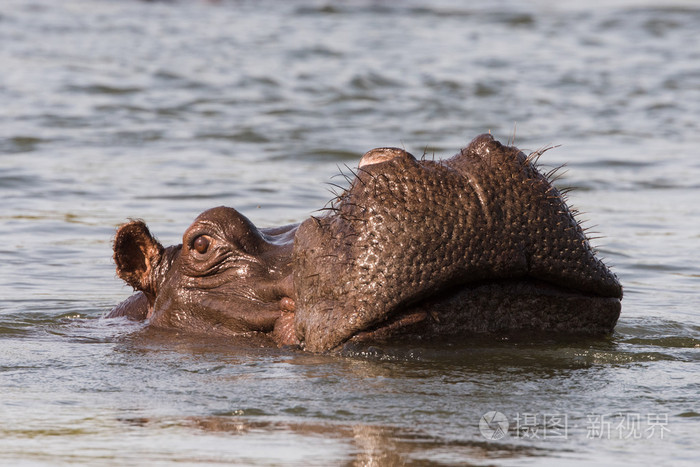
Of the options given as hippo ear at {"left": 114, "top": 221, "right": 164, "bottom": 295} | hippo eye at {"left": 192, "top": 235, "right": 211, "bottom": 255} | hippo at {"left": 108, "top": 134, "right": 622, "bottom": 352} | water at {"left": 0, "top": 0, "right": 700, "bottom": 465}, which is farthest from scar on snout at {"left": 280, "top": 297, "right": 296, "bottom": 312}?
hippo ear at {"left": 114, "top": 221, "right": 164, "bottom": 295}

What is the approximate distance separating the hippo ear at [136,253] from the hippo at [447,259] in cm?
85

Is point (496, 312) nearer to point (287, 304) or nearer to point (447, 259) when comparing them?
point (447, 259)

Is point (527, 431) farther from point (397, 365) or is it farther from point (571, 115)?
point (571, 115)

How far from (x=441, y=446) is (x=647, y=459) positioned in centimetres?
60

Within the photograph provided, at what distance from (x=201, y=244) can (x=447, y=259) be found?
1.33m

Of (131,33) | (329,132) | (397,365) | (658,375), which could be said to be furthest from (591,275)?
(131,33)

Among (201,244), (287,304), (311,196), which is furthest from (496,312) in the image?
(311,196)

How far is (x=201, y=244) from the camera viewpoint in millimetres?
5230

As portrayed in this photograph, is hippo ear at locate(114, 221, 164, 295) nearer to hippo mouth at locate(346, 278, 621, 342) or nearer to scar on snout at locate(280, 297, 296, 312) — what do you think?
scar on snout at locate(280, 297, 296, 312)

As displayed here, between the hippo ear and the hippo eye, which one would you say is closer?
the hippo eye

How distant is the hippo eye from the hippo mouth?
1005 millimetres

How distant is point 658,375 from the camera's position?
4.67 metres

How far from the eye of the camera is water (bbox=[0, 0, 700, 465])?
385 centimetres

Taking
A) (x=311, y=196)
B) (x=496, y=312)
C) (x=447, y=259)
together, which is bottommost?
(x=496, y=312)
